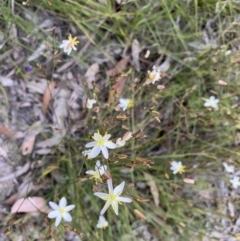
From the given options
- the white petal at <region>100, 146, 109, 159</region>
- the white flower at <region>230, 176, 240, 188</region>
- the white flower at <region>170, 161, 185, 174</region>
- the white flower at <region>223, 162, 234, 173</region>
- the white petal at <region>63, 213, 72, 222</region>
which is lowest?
the white flower at <region>230, 176, 240, 188</region>

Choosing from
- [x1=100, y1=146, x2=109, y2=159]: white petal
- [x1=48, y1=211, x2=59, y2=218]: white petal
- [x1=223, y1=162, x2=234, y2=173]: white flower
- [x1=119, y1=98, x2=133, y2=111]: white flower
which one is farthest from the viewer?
[x1=223, y1=162, x2=234, y2=173]: white flower

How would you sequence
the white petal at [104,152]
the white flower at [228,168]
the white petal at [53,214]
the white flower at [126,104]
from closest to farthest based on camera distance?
the white petal at [104,152], the white petal at [53,214], the white flower at [126,104], the white flower at [228,168]

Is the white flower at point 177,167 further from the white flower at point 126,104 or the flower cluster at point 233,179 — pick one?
the white flower at point 126,104

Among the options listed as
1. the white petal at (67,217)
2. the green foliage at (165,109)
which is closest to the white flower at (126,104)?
the green foliage at (165,109)

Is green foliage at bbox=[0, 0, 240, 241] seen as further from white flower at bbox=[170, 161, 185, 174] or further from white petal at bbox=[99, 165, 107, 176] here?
white petal at bbox=[99, 165, 107, 176]

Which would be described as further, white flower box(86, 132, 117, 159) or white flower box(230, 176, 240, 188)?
white flower box(230, 176, 240, 188)

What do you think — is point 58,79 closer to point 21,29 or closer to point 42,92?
point 42,92

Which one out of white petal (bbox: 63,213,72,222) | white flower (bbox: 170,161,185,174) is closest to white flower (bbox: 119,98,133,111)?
white flower (bbox: 170,161,185,174)

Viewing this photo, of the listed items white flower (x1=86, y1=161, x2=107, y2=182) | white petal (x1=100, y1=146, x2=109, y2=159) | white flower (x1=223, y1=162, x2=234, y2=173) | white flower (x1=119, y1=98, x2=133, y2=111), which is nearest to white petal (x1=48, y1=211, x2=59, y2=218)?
white flower (x1=86, y1=161, x2=107, y2=182)

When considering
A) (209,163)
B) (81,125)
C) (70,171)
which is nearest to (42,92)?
(81,125)

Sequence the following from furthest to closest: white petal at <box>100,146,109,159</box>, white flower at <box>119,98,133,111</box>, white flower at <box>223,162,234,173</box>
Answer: white flower at <box>223,162,234,173</box> < white flower at <box>119,98,133,111</box> < white petal at <box>100,146,109,159</box>

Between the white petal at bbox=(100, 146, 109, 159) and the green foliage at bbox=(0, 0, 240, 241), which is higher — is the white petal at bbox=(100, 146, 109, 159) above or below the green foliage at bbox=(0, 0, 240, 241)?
above
